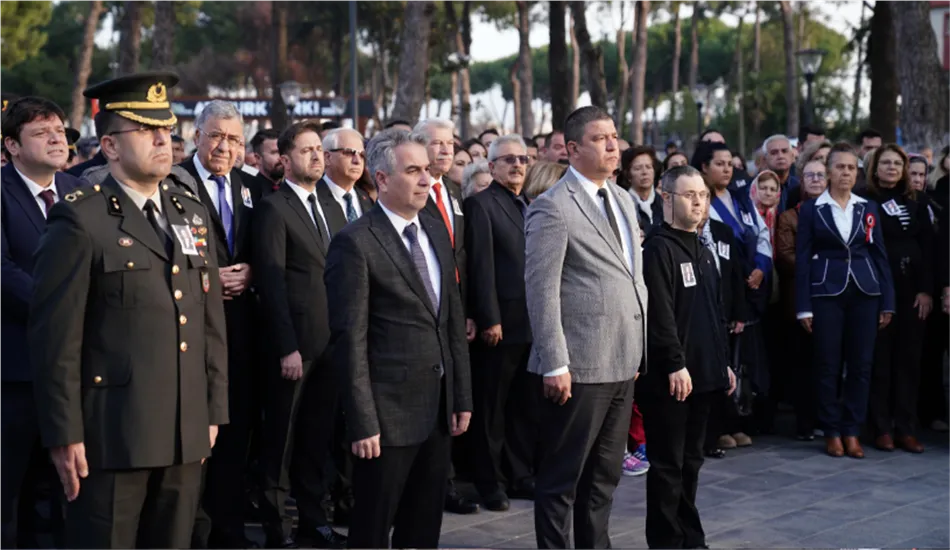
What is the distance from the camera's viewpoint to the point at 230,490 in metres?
6.48

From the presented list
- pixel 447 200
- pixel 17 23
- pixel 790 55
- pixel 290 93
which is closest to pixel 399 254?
pixel 447 200

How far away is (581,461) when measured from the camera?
5.62 metres

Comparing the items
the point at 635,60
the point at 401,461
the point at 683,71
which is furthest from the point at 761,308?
the point at 683,71

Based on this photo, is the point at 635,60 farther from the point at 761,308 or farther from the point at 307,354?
the point at 307,354

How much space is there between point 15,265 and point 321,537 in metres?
2.16

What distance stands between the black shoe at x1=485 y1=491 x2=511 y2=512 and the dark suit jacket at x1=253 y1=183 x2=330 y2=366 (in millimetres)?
1537

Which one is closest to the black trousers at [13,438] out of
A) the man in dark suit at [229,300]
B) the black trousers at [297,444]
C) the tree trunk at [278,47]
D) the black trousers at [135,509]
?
the man in dark suit at [229,300]

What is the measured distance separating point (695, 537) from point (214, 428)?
2.92m

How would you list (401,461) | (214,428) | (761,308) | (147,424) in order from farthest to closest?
(761,308), (401,461), (214,428), (147,424)

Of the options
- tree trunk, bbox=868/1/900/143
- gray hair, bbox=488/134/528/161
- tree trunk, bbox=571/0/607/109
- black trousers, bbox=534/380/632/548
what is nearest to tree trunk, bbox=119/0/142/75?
tree trunk, bbox=571/0/607/109

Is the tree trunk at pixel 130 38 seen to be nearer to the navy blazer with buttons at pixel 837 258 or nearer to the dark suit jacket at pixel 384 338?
the navy blazer with buttons at pixel 837 258

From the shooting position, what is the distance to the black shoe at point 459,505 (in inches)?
286

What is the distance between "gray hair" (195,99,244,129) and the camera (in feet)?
21.2

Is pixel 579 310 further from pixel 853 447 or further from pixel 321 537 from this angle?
pixel 853 447
